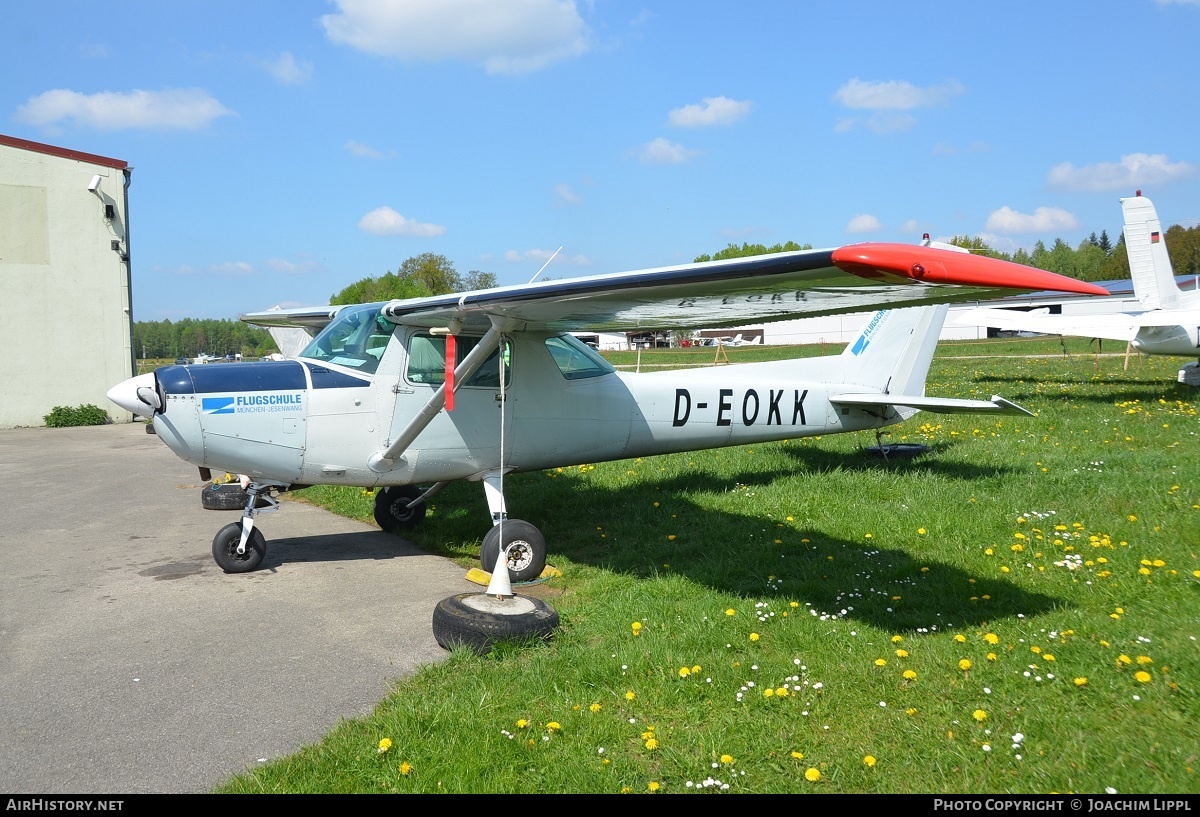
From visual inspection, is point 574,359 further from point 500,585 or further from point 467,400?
point 500,585

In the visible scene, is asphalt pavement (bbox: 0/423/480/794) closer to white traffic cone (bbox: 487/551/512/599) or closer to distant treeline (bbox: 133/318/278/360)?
white traffic cone (bbox: 487/551/512/599)

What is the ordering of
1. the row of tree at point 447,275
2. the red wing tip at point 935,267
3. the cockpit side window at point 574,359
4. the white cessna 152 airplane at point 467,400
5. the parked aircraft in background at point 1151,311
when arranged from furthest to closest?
the row of tree at point 447,275
the parked aircraft in background at point 1151,311
the cockpit side window at point 574,359
the white cessna 152 airplane at point 467,400
the red wing tip at point 935,267

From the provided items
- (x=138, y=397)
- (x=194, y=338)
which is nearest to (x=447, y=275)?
(x=138, y=397)

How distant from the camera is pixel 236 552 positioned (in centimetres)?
679

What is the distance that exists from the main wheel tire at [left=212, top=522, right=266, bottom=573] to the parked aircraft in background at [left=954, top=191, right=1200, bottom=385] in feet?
53.6

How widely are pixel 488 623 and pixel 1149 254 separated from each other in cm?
1739

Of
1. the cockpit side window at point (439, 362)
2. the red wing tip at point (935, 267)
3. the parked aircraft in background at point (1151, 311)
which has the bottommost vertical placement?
the cockpit side window at point (439, 362)

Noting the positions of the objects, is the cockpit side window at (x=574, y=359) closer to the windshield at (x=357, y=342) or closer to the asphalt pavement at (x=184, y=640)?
the windshield at (x=357, y=342)

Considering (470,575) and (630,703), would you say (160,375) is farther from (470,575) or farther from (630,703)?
(630,703)

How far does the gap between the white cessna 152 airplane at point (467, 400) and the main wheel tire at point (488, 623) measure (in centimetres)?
137

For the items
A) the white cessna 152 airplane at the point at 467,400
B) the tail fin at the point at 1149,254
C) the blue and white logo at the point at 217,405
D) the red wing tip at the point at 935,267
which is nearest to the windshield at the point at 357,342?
the white cessna 152 airplane at the point at 467,400

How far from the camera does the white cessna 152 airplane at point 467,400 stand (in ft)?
19.3

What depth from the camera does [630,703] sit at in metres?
3.99

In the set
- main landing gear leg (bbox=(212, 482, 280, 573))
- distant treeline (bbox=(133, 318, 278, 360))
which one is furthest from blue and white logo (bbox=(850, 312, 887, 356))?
distant treeline (bbox=(133, 318, 278, 360))
